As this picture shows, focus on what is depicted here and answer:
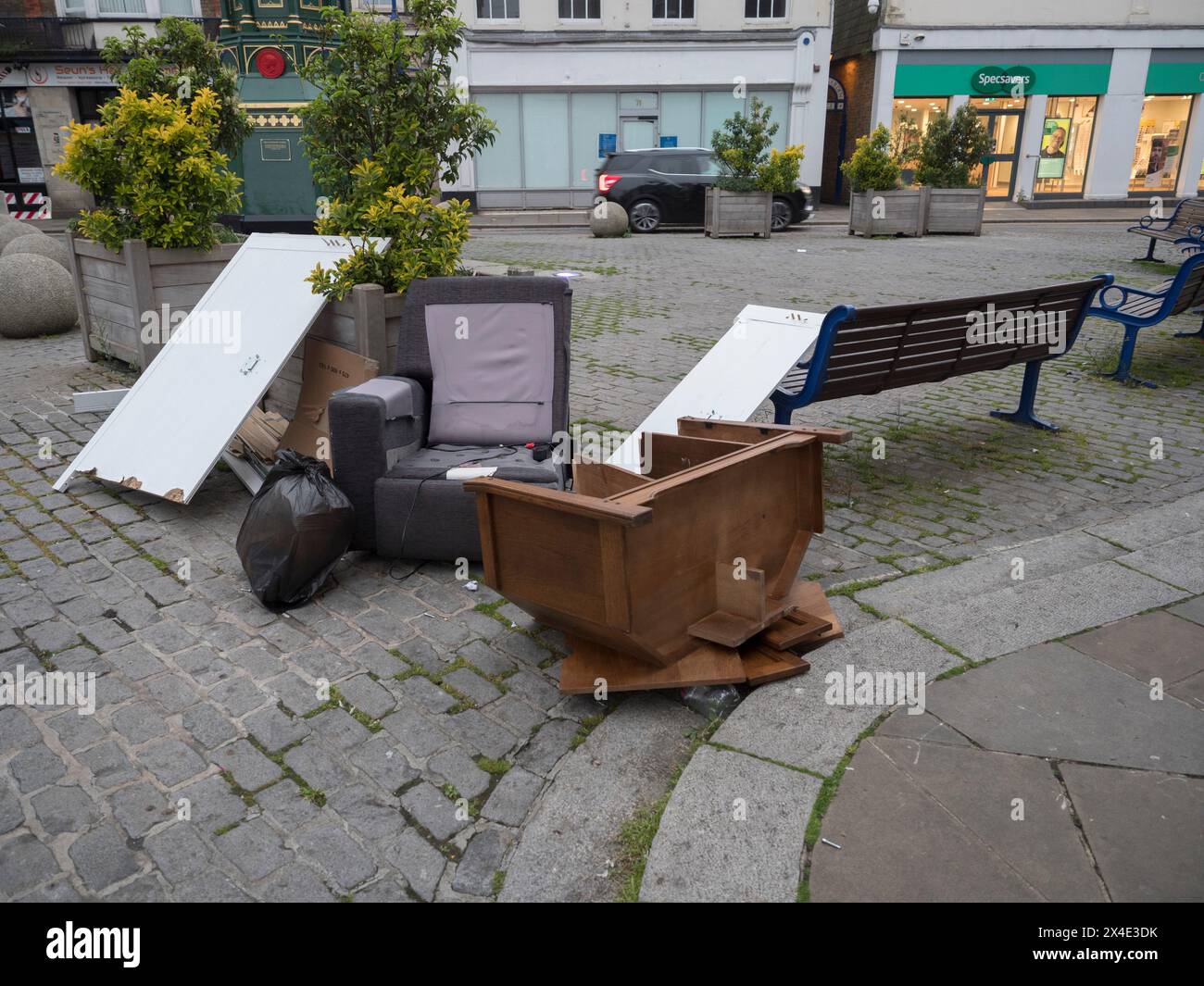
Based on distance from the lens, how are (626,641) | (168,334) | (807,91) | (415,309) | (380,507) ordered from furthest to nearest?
(807,91), (168,334), (415,309), (380,507), (626,641)

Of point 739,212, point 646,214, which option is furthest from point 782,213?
point 646,214

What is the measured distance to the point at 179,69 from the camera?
33.6 ft

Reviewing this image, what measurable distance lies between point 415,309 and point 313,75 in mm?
1948

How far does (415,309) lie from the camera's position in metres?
5.23

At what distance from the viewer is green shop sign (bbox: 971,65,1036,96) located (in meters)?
27.0

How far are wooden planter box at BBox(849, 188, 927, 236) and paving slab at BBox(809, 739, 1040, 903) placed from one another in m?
18.8

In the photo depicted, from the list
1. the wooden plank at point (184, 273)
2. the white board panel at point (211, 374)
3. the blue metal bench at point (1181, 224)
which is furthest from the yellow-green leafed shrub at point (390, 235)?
the blue metal bench at point (1181, 224)

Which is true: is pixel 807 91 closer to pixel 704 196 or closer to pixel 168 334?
pixel 704 196

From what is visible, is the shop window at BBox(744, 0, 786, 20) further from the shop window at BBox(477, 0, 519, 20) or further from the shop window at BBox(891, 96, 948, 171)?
the shop window at BBox(477, 0, 519, 20)

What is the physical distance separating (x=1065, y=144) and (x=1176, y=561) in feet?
91.3

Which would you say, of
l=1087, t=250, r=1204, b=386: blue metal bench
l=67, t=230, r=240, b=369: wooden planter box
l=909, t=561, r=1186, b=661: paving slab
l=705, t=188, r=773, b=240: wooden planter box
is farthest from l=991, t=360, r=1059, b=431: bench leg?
l=705, t=188, r=773, b=240: wooden planter box

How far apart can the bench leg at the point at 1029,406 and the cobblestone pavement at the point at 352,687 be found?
178 millimetres

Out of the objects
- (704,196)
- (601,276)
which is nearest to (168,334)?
(601,276)
